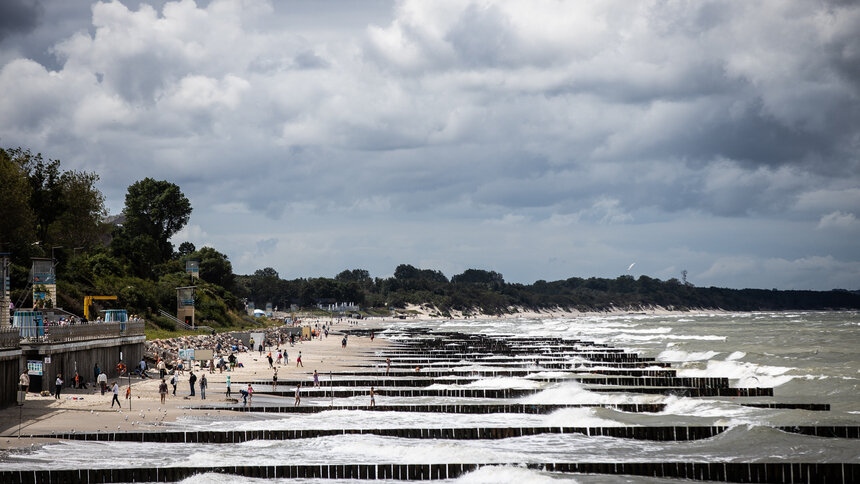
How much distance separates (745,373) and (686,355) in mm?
21424

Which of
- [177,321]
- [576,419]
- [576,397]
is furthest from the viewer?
[177,321]

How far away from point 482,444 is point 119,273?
72582 mm

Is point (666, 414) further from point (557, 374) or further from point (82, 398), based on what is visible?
point (82, 398)

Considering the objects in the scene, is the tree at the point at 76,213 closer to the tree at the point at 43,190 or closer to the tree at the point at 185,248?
the tree at the point at 43,190

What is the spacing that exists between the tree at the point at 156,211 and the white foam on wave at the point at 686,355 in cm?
8078

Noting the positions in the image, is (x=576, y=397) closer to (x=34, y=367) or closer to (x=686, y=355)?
(x=34, y=367)

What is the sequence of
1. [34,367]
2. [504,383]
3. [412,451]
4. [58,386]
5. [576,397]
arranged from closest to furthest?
[412,451]
[34,367]
[58,386]
[576,397]
[504,383]

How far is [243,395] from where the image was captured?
40062 millimetres

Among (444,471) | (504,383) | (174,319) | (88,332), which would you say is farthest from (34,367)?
(174,319)

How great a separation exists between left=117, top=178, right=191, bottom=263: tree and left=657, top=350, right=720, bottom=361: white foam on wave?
80.8 metres

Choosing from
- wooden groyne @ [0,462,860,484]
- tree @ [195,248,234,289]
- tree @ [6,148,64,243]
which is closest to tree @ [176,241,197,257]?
tree @ [195,248,234,289]

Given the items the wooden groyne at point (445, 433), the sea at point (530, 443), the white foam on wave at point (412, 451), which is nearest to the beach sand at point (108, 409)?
the wooden groyne at point (445, 433)

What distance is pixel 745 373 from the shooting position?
5488cm

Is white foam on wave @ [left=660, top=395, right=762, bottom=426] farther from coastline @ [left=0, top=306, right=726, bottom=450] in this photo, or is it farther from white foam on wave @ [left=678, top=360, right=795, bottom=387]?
coastline @ [left=0, top=306, right=726, bottom=450]
